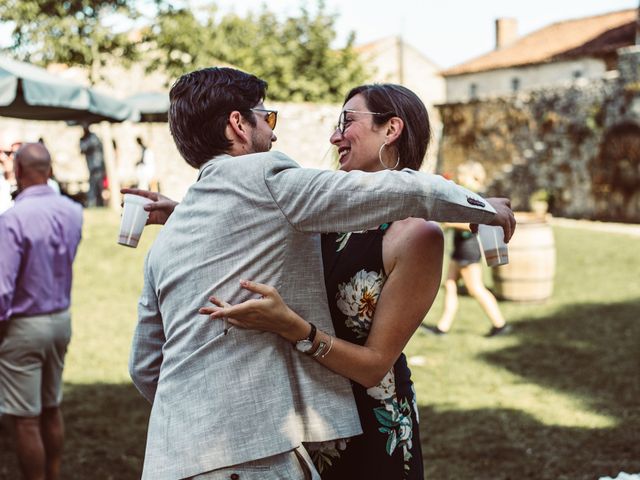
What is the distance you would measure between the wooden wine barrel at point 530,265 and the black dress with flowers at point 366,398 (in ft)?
24.7

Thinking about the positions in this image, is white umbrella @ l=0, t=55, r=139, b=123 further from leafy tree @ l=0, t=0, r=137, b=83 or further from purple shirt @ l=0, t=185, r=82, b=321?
leafy tree @ l=0, t=0, r=137, b=83

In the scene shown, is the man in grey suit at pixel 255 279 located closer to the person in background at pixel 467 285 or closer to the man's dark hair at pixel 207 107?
the man's dark hair at pixel 207 107

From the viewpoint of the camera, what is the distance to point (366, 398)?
194 cm

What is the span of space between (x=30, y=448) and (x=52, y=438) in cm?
28

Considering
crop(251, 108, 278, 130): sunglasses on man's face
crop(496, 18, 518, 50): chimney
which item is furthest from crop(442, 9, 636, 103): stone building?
crop(251, 108, 278, 130): sunglasses on man's face

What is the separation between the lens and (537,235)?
9320 mm

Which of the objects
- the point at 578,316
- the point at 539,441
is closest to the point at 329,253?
the point at 539,441

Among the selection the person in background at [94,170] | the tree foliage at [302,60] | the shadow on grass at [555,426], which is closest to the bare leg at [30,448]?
the shadow on grass at [555,426]

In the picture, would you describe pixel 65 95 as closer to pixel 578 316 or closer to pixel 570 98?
pixel 578 316

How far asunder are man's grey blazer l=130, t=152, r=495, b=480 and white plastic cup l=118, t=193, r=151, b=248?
1.45 feet

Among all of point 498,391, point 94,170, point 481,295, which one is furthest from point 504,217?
point 94,170

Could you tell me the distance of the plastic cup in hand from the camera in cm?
194

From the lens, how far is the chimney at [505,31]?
43500 mm

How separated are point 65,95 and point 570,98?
17.3 meters
